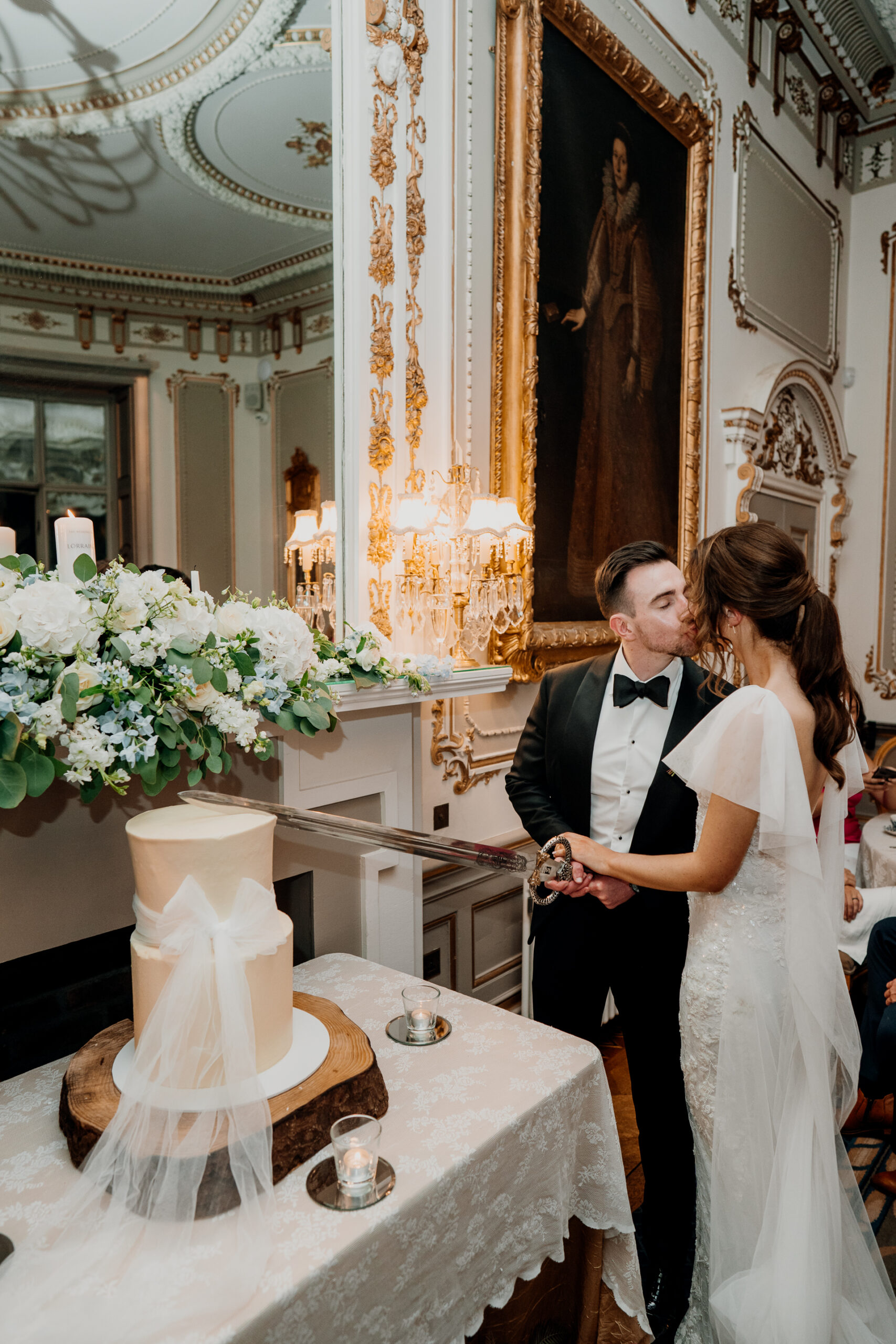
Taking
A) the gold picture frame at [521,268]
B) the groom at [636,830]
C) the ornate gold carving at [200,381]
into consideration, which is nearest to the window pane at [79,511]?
the ornate gold carving at [200,381]

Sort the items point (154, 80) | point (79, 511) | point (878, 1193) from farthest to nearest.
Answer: point (878, 1193)
point (154, 80)
point (79, 511)

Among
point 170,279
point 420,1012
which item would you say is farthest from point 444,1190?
point 170,279

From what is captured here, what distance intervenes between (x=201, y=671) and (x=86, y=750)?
0.19 metres

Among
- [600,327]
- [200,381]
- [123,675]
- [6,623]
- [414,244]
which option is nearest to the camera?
[6,623]

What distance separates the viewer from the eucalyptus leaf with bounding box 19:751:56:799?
44.2 inches

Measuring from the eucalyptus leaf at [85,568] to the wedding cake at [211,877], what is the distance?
0.37 meters

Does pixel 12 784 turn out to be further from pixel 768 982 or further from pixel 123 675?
pixel 768 982

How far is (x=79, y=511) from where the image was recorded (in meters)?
1.65

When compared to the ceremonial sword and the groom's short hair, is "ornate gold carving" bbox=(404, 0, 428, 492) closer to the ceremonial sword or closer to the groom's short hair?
the groom's short hair

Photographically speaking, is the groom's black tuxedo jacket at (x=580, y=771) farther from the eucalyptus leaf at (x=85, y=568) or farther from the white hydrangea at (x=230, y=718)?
the eucalyptus leaf at (x=85, y=568)

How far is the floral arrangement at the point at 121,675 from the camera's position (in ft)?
3.60

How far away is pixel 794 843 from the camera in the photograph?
63.5 inches

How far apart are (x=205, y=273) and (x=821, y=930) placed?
1965 millimetres

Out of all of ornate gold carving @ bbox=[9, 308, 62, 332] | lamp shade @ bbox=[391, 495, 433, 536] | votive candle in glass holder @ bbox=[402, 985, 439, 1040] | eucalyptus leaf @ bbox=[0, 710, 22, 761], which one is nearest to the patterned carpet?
votive candle in glass holder @ bbox=[402, 985, 439, 1040]
